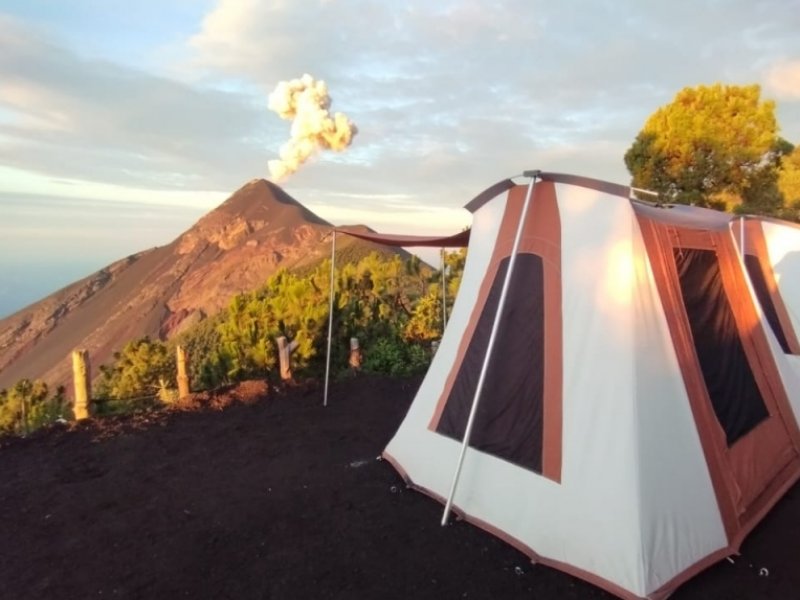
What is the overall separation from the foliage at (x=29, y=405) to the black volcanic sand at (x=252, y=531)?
3.72 metres

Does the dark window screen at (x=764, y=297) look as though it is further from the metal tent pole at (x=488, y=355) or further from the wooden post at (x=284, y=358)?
the wooden post at (x=284, y=358)

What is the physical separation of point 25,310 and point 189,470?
54.3 meters

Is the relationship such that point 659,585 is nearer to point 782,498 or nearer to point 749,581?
point 749,581

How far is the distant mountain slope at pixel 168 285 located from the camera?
38.0m

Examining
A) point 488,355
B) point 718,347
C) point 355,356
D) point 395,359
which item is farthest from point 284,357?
point 718,347

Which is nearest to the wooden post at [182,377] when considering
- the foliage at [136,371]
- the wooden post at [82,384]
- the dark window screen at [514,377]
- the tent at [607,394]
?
the wooden post at [82,384]

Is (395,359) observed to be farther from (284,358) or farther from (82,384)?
(82,384)

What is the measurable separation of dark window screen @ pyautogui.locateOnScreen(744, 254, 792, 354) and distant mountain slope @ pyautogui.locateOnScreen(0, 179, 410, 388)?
1171 inches

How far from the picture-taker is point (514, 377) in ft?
11.5

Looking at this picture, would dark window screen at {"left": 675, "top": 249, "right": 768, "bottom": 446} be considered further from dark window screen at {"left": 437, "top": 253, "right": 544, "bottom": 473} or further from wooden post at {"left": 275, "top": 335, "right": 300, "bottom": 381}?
wooden post at {"left": 275, "top": 335, "right": 300, "bottom": 381}

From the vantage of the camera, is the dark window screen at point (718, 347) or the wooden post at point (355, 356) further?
the wooden post at point (355, 356)

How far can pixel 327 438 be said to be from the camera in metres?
5.35

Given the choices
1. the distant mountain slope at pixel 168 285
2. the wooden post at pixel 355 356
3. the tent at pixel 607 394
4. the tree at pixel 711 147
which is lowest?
the distant mountain slope at pixel 168 285

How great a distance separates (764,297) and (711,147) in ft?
25.9
